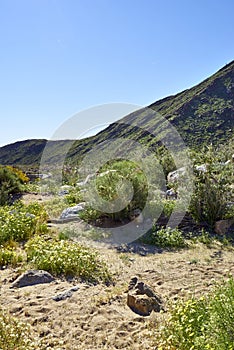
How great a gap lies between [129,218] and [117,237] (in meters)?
0.74

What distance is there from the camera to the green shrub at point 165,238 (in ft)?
16.0

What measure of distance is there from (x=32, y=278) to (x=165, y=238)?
7.74 ft

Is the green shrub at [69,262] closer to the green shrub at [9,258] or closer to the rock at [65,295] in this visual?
the green shrub at [9,258]

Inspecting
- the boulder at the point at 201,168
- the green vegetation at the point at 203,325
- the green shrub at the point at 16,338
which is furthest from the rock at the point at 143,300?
the boulder at the point at 201,168

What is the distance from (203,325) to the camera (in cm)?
183

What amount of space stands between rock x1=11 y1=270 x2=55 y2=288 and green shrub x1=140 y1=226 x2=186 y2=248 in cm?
205

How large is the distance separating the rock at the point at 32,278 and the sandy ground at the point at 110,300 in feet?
0.28

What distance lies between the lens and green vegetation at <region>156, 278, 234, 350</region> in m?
1.61

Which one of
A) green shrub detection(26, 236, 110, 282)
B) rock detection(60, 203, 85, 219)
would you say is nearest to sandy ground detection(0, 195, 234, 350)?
green shrub detection(26, 236, 110, 282)

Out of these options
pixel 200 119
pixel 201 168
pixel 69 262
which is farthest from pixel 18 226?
pixel 200 119

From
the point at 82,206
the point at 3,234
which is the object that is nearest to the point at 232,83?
the point at 82,206

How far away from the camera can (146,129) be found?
21969mm

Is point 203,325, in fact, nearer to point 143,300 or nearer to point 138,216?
point 143,300

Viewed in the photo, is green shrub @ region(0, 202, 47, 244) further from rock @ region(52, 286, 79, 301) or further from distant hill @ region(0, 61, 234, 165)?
distant hill @ region(0, 61, 234, 165)
